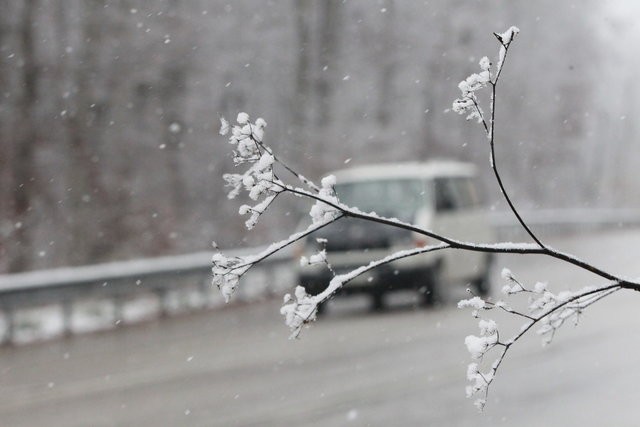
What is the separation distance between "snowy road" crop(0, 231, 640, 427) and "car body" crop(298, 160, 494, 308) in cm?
46

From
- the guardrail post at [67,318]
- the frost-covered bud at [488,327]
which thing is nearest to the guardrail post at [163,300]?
the guardrail post at [67,318]

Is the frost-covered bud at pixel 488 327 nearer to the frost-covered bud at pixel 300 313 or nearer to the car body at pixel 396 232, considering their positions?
the frost-covered bud at pixel 300 313

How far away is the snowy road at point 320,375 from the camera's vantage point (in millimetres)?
7758

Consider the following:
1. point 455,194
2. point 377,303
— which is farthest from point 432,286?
point 455,194

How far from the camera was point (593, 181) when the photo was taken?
62250 millimetres

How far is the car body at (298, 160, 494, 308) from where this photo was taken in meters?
13.8

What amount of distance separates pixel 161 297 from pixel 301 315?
509 inches

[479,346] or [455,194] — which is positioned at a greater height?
[455,194]

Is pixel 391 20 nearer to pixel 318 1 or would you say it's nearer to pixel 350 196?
pixel 318 1

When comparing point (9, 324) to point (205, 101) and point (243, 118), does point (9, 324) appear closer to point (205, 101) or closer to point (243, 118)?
point (243, 118)

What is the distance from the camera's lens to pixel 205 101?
29.0 meters

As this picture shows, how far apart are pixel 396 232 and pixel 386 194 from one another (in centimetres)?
80

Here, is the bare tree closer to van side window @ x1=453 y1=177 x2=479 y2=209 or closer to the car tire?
van side window @ x1=453 y1=177 x2=479 y2=209

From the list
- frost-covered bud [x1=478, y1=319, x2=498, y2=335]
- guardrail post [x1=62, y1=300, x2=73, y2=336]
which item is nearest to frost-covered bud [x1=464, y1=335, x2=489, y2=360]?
frost-covered bud [x1=478, y1=319, x2=498, y2=335]
